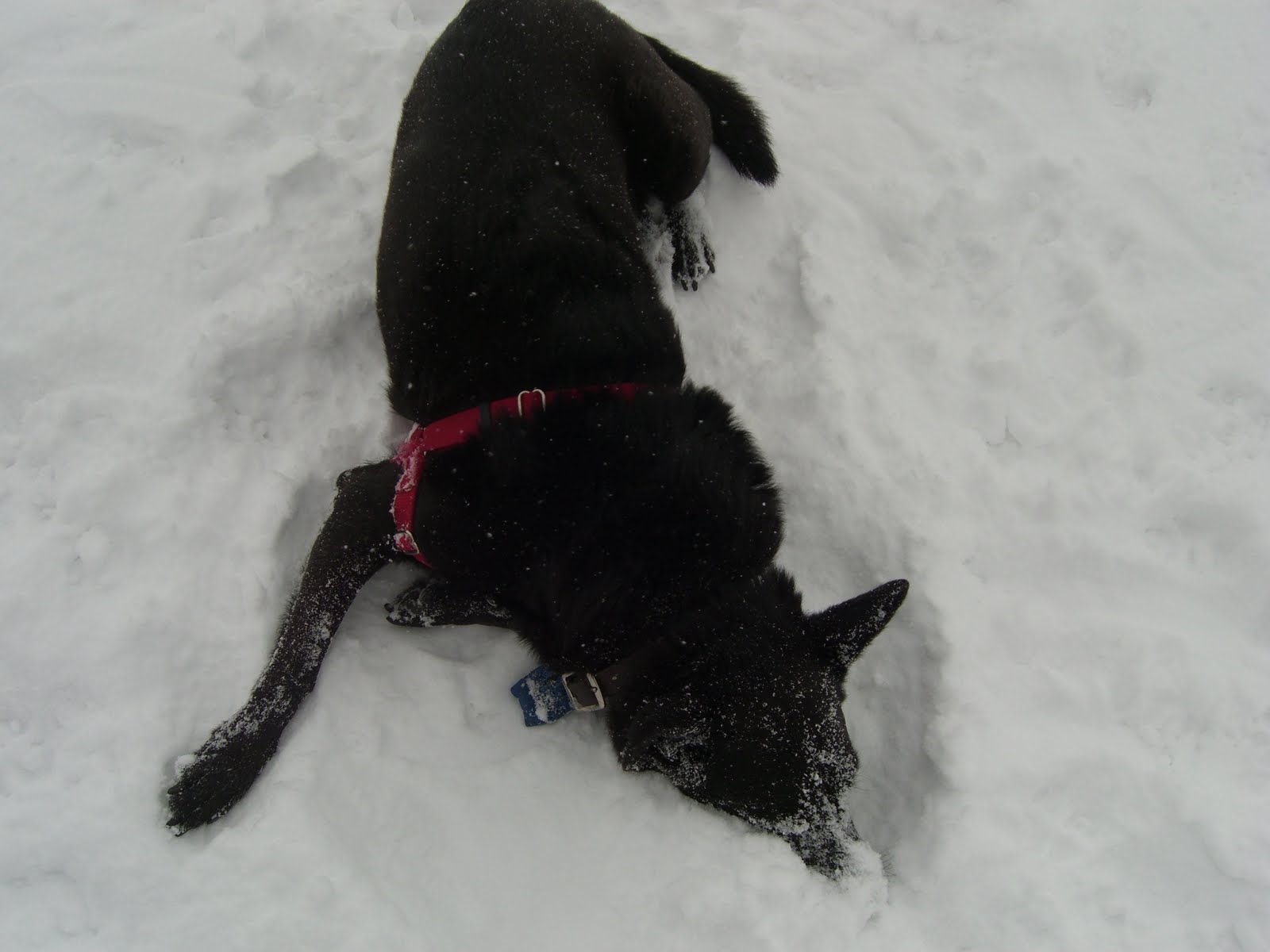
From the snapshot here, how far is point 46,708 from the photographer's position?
2062 millimetres

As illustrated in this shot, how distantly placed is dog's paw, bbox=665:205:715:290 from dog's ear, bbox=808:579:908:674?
1.68 m

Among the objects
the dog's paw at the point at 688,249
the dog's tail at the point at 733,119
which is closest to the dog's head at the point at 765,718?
the dog's paw at the point at 688,249

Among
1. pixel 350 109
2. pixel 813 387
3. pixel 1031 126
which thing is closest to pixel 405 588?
pixel 813 387

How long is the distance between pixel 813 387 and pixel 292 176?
87.7 inches

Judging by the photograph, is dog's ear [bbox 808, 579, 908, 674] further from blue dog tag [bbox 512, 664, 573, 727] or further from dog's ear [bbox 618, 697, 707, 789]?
blue dog tag [bbox 512, 664, 573, 727]

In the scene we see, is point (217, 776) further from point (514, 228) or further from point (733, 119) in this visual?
point (733, 119)

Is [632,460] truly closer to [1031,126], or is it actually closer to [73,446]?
[73,446]

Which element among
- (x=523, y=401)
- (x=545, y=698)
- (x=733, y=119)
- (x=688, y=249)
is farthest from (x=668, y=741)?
(x=733, y=119)

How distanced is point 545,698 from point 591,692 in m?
0.23

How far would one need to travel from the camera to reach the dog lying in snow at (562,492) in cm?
199

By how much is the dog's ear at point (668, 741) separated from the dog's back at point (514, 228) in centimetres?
97

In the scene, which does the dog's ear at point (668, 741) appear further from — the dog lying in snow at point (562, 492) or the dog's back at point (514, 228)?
the dog's back at point (514, 228)

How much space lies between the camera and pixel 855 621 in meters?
2.05

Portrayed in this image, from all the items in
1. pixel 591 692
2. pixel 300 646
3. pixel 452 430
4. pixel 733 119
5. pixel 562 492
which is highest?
pixel 733 119
